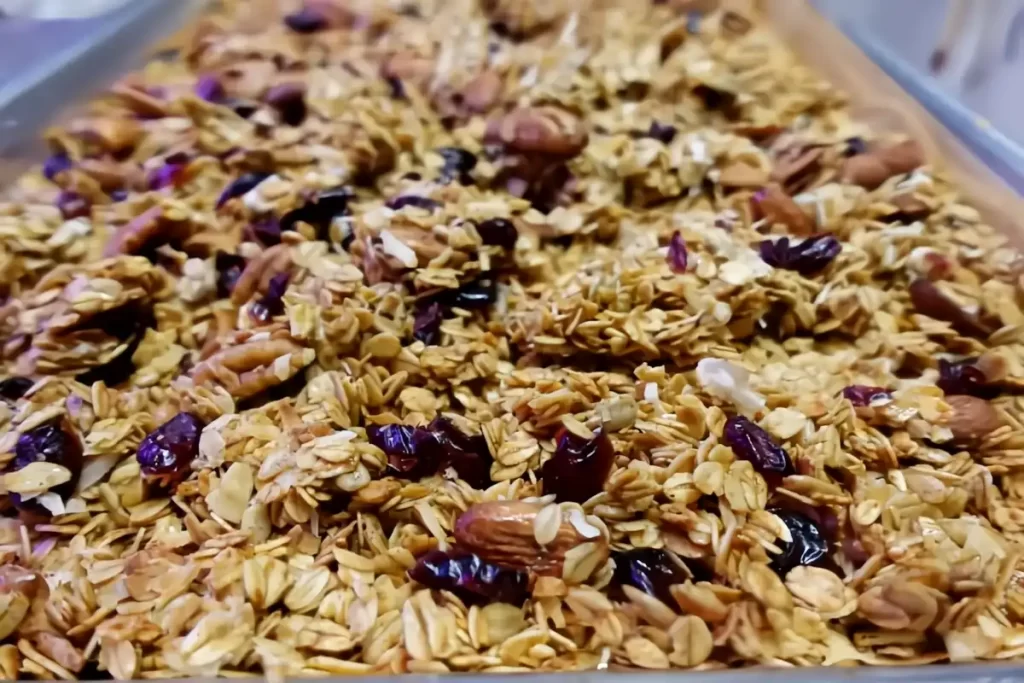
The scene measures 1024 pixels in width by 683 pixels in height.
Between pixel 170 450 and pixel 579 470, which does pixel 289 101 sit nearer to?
pixel 170 450

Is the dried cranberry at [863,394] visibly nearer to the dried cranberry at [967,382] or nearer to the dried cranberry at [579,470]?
the dried cranberry at [967,382]

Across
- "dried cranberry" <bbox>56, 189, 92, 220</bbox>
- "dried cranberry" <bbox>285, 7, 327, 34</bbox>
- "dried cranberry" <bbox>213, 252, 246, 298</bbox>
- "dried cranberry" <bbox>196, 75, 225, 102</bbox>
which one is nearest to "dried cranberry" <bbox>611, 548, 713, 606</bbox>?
"dried cranberry" <bbox>213, 252, 246, 298</bbox>

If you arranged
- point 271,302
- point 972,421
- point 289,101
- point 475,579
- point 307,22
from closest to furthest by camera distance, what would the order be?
point 475,579 < point 972,421 < point 271,302 < point 289,101 < point 307,22

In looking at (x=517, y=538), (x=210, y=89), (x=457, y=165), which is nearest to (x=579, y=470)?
(x=517, y=538)

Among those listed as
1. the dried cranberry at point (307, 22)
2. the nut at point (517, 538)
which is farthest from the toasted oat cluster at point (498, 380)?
the dried cranberry at point (307, 22)

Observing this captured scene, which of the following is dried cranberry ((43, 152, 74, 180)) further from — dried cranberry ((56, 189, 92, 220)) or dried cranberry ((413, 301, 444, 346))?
dried cranberry ((413, 301, 444, 346))

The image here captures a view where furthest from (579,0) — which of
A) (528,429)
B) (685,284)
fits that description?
(528,429)

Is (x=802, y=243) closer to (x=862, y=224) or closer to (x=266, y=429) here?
(x=862, y=224)
